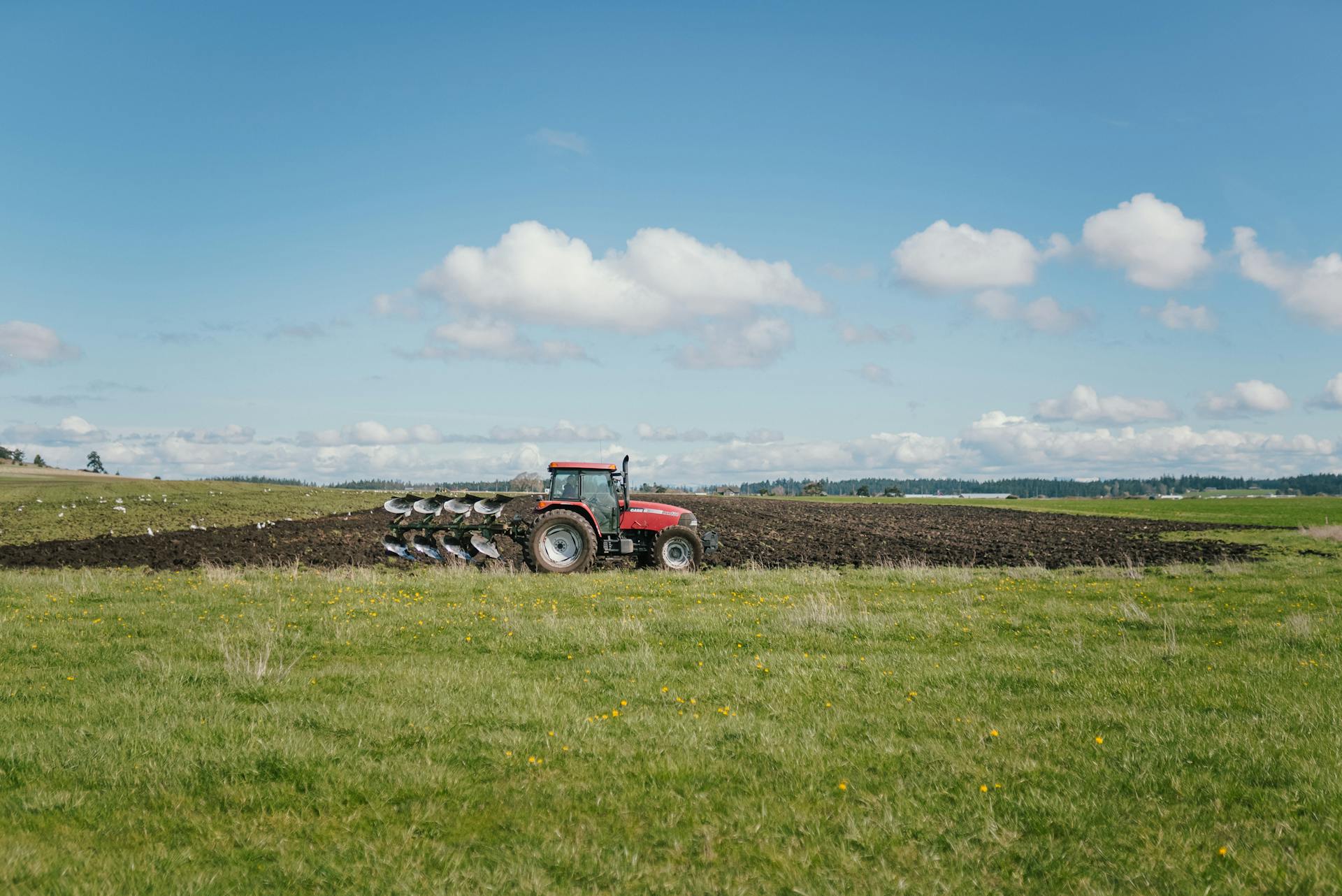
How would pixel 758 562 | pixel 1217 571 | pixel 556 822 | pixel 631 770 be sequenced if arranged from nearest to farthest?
pixel 556 822
pixel 631 770
pixel 1217 571
pixel 758 562

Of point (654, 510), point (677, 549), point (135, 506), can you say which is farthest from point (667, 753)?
point (135, 506)

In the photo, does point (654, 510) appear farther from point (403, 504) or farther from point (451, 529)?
point (403, 504)

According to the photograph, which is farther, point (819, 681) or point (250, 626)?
point (250, 626)

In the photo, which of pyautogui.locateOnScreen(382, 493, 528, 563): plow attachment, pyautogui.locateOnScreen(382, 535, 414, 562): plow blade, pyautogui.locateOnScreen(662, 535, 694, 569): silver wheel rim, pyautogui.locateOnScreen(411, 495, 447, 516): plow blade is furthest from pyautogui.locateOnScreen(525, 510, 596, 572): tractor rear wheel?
Answer: pyautogui.locateOnScreen(382, 535, 414, 562): plow blade

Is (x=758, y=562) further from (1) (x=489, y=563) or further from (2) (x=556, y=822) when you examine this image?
(2) (x=556, y=822)

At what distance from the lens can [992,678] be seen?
989cm

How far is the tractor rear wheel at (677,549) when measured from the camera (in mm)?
21500

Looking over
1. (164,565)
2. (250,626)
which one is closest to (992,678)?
(250,626)

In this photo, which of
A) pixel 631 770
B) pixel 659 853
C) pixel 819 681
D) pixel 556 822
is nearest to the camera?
pixel 659 853

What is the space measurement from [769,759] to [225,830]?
162 inches

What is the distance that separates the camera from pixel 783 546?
30.8 meters

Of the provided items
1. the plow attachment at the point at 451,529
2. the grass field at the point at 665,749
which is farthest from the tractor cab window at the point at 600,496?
the grass field at the point at 665,749

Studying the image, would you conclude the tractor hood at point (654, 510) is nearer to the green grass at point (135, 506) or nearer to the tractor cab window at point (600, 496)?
the tractor cab window at point (600, 496)

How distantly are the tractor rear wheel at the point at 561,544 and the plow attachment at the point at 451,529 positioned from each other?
1.16 m
